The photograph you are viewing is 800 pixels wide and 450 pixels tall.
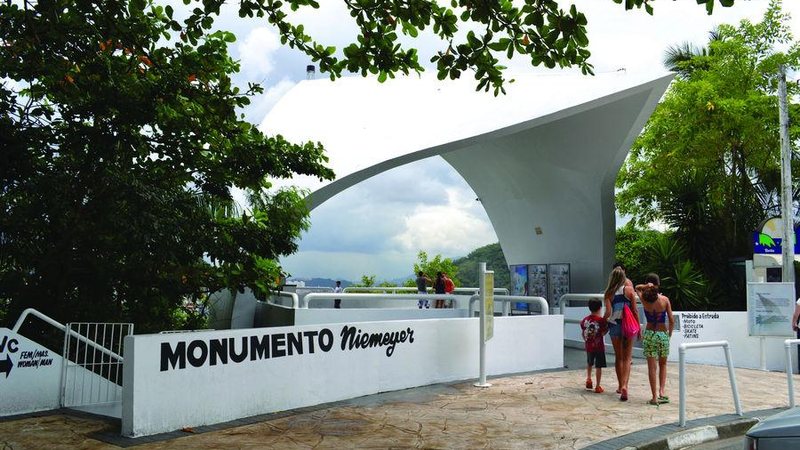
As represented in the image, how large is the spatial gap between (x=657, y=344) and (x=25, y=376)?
7.36m

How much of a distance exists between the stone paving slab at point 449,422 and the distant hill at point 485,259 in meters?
47.4

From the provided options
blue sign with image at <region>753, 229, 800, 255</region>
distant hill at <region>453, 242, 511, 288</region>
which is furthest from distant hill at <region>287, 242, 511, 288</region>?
blue sign with image at <region>753, 229, 800, 255</region>

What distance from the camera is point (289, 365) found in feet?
26.3

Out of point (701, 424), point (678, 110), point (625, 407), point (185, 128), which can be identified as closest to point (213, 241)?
point (185, 128)

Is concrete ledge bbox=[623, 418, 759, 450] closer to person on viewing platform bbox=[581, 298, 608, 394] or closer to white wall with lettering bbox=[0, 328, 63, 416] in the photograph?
person on viewing platform bbox=[581, 298, 608, 394]

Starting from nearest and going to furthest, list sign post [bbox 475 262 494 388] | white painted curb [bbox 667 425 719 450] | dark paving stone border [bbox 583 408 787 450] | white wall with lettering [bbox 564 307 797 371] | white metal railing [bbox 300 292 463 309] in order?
dark paving stone border [bbox 583 408 787 450] → white painted curb [bbox 667 425 719 450] → sign post [bbox 475 262 494 388] → white wall with lettering [bbox 564 307 797 371] → white metal railing [bbox 300 292 463 309]

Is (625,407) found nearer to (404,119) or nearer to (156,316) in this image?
(156,316)

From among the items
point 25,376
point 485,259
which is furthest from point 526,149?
point 485,259

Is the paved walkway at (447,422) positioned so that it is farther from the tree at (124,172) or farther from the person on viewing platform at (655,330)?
the tree at (124,172)

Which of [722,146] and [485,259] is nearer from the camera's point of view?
[722,146]

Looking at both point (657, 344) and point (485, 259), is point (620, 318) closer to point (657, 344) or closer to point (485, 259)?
point (657, 344)

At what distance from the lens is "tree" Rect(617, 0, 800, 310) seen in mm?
22641

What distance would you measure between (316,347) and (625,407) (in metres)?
3.80

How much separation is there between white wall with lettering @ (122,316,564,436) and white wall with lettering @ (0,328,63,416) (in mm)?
1896
